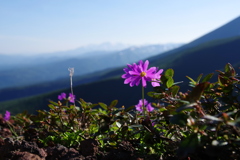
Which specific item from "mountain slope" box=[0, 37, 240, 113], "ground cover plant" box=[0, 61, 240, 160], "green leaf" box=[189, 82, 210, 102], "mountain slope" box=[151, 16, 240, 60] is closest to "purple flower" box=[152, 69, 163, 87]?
"ground cover plant" box=[0, 61, 240, 160]

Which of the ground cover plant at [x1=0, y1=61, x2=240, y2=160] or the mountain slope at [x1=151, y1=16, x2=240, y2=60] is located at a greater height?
the mountain slope at [x1=151, y1=16, x2=240, y2=60]

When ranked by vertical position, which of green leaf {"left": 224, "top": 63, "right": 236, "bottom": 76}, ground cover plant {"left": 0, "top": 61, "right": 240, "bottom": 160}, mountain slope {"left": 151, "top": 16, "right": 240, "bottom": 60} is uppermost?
mountain slope {"left": 151, "top": 16, "right": 240, "bottom": 60}

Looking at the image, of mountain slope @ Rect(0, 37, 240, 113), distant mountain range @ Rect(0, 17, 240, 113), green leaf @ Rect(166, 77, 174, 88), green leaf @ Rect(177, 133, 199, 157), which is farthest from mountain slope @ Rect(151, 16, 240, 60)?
green leaf @ Rect(177, 133, 199, 157)

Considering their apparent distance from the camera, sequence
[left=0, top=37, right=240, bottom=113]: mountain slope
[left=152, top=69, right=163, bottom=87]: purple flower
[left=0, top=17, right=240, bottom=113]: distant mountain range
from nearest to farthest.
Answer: [left=152, top=69, right=163, bottom=87]: purple flower, [left=0, top=17, right=240, bottom=113]: distant mountain range, [left=0, top=37, right=240, bottom=113]: mountain slope

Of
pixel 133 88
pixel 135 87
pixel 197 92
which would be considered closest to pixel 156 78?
pixel 197 92

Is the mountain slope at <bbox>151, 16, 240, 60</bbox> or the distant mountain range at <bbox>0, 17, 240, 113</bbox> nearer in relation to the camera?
the distant mountain range at <bbox>0, 17, 240, 113</bbox>

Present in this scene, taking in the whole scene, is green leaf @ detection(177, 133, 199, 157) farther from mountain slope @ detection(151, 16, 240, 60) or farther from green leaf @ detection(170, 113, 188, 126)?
mountain slope @ detection(151, 16, 240, 60)

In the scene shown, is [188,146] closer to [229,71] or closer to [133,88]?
Answer: [229,71]

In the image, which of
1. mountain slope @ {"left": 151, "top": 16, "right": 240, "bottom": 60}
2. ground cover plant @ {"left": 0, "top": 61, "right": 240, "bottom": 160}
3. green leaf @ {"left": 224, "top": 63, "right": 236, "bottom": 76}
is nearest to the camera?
ground cover plant @ {"left": 0, "top": 61, "right": 240, "bottom": 160}

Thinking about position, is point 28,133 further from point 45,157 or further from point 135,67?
point 135,67

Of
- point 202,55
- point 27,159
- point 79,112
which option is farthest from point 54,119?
point 202,55

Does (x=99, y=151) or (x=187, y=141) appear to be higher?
(x=187, y=141)
